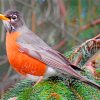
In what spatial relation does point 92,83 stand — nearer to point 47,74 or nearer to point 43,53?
point 47,74

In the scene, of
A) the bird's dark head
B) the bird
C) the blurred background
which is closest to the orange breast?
the bird

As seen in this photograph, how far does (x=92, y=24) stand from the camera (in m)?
5.47

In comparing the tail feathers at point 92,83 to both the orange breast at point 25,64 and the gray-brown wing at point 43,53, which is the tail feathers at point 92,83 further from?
the orange breast at point 25,64

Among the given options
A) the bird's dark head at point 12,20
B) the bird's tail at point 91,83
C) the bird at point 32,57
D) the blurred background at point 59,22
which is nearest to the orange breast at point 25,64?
the bird at point 32,57

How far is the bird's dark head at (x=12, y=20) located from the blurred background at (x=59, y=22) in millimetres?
Answer: 1033

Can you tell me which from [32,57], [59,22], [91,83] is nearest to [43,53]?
[32,57]

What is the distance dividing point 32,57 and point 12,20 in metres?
0.55

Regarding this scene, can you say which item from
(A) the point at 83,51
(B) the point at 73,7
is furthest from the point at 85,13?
(A) the point at 83,51

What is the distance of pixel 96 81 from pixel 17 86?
0.57 metres

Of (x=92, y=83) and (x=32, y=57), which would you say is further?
(x=32, y=57)

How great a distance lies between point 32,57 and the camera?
149 inches

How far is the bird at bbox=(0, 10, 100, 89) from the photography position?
3553 millimetres

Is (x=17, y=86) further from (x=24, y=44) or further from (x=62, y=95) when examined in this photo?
(x=24, y=44)

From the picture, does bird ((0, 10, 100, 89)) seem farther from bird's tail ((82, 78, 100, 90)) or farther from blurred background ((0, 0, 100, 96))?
blurred background ((0, 0, 100, 96))
